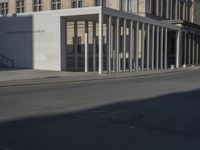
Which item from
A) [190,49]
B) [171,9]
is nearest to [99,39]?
[190,49]

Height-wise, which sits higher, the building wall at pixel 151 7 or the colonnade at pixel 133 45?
the building wall at pixel 151 7

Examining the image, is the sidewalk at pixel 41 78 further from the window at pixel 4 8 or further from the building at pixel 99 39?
the window at pixel 4 8

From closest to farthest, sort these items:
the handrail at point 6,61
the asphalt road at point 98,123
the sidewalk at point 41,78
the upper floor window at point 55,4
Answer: the asphalt road at point 98,123, the sidewalk at point 41,78, the handrail at point 6,61, the upper floor window at point 55,4

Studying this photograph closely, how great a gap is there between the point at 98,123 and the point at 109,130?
873mm

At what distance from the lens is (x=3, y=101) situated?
1464 cm

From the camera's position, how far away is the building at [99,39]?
37594mm

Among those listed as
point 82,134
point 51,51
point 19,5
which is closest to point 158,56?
point 51,51

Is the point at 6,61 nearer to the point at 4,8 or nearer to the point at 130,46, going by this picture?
the point at 130,46

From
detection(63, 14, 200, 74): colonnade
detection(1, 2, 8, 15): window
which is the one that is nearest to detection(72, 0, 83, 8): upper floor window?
detection(63, 14, 200, 74): colonnade

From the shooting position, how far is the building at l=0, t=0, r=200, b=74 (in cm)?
3759

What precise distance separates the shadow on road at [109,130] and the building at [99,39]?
2327 cm

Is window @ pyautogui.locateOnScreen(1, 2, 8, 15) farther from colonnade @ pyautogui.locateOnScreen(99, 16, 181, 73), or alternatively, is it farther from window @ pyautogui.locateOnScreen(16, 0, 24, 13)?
colonnade @ pyautogui.locateOnScreen(99, 16, 181, 73)

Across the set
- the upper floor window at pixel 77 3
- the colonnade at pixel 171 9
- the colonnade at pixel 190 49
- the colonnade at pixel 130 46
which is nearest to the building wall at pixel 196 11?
the colonnade at pixel 171 9

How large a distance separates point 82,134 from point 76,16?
29698mm
